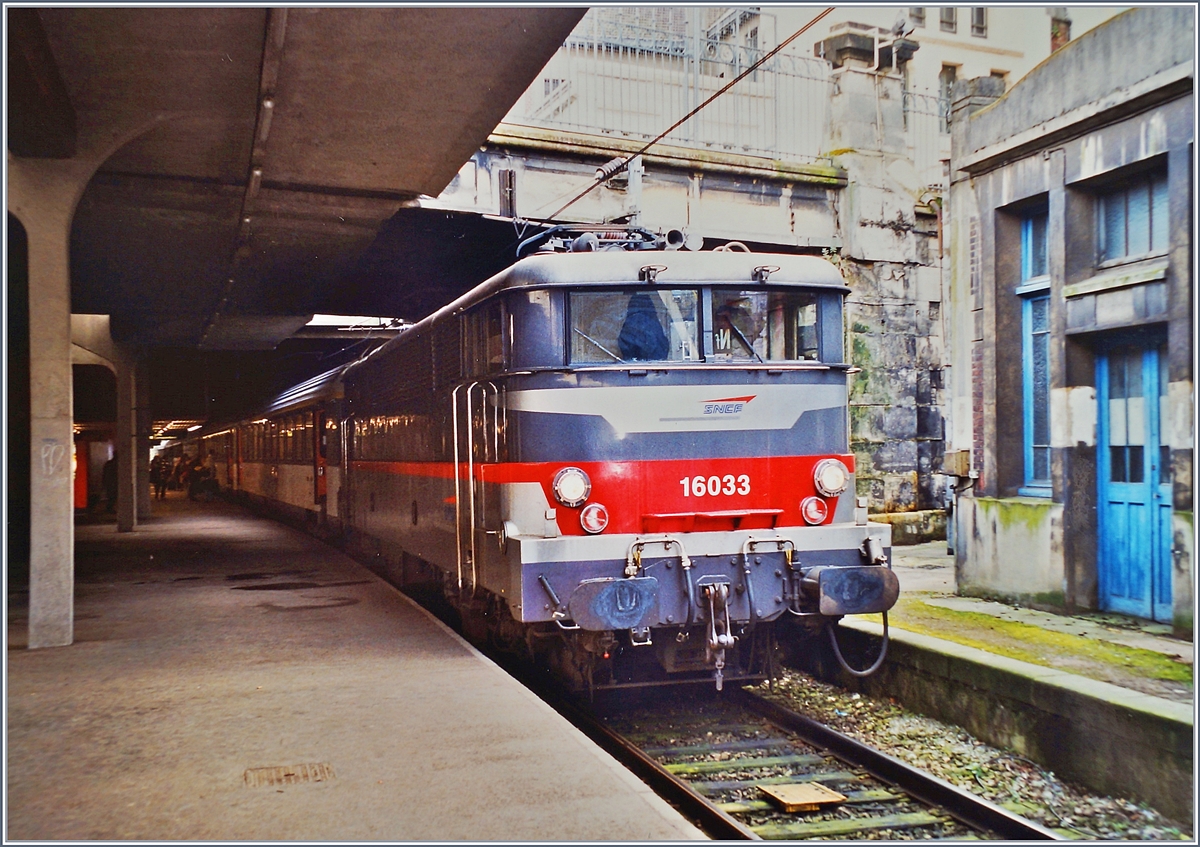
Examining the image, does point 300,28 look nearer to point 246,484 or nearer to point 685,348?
point 685,348

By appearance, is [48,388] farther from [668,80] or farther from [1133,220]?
[1133,220]

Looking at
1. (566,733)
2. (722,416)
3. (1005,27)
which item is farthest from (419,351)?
(1005,27)

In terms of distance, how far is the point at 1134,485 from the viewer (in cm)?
859

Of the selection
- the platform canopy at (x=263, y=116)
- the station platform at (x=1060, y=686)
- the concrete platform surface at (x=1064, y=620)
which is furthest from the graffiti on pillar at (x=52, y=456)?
the concrete platform surface at (x=1064, y=620)

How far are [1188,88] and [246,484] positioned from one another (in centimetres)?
2826

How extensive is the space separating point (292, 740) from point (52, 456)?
413cm

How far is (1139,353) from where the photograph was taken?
342 inches

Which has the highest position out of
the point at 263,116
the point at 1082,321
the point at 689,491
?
the point at 263,116

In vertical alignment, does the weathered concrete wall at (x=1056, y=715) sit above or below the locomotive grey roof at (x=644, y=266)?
below

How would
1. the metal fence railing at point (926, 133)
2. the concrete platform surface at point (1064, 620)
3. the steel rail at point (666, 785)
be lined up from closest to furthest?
the steel rail at point (666, 785) → the concrete platform surface at point (1064, 620) → the metal fence railing at point (926, 133)


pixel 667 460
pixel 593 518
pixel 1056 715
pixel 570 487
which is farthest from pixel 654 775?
pixel 1056 715

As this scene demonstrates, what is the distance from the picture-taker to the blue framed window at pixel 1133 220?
8406mm

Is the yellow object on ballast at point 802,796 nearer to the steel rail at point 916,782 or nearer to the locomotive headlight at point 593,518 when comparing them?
the steel rail at point 916,782

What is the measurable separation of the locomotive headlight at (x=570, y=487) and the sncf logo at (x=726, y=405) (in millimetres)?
1020
